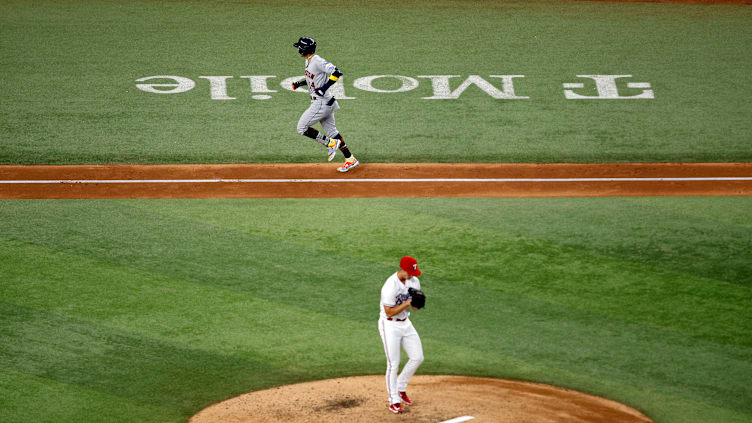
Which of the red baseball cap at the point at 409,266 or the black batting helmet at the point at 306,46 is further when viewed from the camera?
the black batting helmet at the point at 306,46

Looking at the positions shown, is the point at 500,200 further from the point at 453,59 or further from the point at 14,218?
the point at 14,218

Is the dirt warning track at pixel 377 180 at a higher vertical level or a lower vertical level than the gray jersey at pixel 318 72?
lower

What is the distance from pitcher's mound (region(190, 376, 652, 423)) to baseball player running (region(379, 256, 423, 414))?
202 millimetres

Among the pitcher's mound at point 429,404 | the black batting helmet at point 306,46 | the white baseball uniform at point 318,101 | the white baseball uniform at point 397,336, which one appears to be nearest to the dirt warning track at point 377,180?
the white baseball uniform at point 318,101

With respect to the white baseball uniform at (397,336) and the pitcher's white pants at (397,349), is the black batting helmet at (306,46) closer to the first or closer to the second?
the white baseball uniform at (397,336)

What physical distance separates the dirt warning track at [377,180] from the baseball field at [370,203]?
0.19ft

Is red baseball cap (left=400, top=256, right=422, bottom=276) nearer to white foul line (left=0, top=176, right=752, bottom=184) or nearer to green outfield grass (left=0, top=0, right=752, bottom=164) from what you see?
white foul line (left=0, top=176, right=752, bottom=184)

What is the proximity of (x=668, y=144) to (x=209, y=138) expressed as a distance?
318 inches

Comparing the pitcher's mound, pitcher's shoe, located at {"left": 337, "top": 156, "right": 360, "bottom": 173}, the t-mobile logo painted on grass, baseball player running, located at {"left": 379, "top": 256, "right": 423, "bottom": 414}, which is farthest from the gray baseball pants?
baseball player running, located at {"left": 379, "top": 256, "right": 423, "bottom": 414}

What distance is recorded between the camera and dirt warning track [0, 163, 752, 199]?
1580 cm

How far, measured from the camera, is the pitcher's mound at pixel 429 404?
9680 mm

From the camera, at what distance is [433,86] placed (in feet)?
64.7

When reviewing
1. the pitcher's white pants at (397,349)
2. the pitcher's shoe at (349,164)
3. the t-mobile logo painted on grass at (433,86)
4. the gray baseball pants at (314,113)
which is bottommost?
the pitcher's white pants at (397,349)

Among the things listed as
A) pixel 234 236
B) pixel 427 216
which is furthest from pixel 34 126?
pixel 427 216
